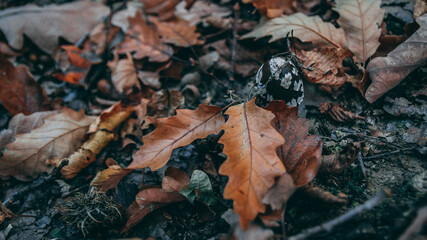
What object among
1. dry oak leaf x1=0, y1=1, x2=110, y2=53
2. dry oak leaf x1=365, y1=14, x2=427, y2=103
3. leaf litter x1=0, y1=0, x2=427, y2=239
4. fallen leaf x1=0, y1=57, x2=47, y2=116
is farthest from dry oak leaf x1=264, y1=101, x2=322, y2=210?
dry oak leaf x1=0, y1=1, x2=110, y2=53

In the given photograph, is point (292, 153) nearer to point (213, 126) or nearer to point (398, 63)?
point (213, 126)

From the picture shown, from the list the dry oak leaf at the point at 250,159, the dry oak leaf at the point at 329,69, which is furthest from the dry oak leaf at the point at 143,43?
the dry oak leaf at the point at 329,69

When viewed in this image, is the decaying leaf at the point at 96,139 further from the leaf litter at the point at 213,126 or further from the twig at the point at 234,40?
the twig at the point at 234,40

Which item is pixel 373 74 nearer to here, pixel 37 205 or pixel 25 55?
pixel 37 205

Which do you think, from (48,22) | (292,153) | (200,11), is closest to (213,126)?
(292,153)

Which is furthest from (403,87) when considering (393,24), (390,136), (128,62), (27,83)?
(27,83)

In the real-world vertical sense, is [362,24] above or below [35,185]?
above
